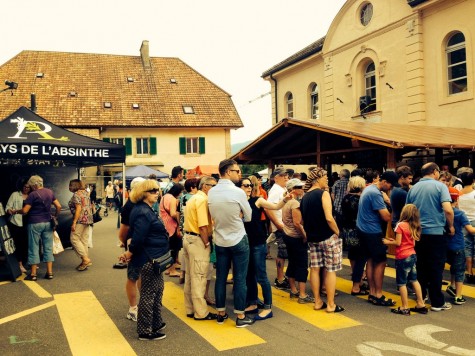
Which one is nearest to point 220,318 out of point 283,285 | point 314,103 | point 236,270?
point 236,270

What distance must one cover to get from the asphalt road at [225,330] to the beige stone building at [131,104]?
1154 inches

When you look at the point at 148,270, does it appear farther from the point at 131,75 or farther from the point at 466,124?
the point at 131,75

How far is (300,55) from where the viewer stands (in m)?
23.1

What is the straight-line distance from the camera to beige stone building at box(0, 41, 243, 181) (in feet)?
115

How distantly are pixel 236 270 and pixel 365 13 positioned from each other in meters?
16.3

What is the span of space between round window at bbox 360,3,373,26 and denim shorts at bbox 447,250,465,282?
46.6ft

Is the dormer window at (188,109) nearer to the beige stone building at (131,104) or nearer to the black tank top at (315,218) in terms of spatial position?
the beige stone building at (131,104)

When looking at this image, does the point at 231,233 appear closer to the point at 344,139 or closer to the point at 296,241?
the point at 296,241

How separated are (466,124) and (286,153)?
592 cm

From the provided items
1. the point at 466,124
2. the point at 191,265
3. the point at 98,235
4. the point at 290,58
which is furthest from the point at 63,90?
the point at 191,265

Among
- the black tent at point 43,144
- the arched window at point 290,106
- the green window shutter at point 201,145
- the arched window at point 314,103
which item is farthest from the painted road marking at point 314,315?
the green window shutter at point 201,145

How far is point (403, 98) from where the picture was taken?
1708 cm

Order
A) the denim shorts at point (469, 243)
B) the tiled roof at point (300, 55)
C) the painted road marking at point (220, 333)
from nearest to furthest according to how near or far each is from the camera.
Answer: the painted road marking at point (220, 333) → the denim shorts at point (469, 243) → the tiled roof at point (300, 55)

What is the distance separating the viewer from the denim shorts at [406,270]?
5891 millimetres
